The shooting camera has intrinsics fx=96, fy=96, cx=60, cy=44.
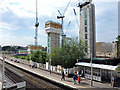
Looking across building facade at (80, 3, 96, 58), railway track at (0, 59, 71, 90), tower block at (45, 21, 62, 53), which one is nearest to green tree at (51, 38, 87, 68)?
railway track at (0, 59, 71, 90)

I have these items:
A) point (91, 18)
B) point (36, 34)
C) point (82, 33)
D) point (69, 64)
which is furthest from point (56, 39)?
point (36, 34)

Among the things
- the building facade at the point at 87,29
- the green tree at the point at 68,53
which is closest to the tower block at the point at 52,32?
the building facade at the point at 87,29

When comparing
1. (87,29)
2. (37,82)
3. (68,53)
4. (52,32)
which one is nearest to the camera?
(37,82)

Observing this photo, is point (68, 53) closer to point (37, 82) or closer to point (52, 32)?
point (37, 82)

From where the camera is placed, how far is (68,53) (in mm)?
25750

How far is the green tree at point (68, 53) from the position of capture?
2449 cm

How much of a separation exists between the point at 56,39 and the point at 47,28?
9.58 m

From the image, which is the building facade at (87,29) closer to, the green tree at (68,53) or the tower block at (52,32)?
the tower block at (52,32)

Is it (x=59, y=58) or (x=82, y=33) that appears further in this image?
(x=82, y=33)

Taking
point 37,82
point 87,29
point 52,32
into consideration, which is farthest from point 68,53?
point 52,32

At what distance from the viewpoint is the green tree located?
24.5 m

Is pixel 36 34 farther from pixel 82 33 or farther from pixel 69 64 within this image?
pixel 69 64

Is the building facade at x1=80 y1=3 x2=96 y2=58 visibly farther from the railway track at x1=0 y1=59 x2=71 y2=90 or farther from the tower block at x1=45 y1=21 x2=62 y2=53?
the railway track at x1=0 y1=59 x2=71 y2=90

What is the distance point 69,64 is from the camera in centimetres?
2409
